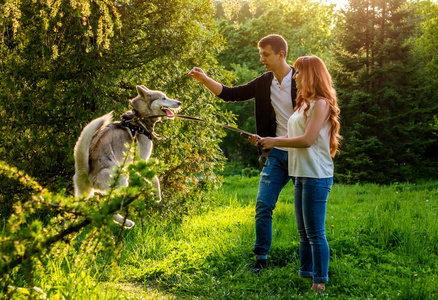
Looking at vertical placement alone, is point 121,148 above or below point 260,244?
above

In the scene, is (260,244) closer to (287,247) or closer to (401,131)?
(287,247)

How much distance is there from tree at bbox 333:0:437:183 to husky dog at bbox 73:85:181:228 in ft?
36.3

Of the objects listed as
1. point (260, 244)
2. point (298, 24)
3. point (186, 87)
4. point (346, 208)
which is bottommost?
point (346, 208)

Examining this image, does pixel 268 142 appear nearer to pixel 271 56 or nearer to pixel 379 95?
pixel 271 56

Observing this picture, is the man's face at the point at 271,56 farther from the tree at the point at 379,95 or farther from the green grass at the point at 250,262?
the tree at the point at 379,95

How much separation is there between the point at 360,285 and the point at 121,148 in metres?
2.80

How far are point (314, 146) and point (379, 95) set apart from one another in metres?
11.9

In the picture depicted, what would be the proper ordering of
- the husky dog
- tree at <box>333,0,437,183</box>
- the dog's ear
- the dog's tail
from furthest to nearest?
1. tree at <box>333,0,437,183</box>
2. the dog's ear
3. the husky dog
4. the dog's tail

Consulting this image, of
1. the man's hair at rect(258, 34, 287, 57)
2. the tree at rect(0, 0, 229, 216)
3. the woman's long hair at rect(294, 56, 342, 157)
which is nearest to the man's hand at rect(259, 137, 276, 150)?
the woman's long hair at rect(294, 56, 342, 157)

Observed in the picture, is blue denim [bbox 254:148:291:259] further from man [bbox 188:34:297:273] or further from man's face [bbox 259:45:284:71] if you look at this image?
man's face [bbox 259:45:284:71]

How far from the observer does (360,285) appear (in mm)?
4062

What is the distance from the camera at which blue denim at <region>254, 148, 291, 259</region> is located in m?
4.44

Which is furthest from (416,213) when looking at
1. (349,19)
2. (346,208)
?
(349,19)

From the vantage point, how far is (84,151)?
3254mm
